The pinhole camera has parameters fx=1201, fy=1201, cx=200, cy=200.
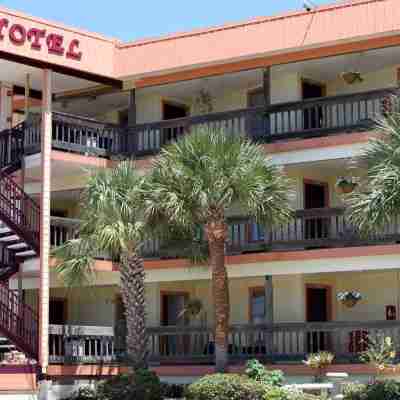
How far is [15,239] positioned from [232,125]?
23.6 ft

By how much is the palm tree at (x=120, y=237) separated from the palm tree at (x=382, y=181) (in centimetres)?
612

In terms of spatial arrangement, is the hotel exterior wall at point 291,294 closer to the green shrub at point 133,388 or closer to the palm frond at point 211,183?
the palm frond at point 211,183

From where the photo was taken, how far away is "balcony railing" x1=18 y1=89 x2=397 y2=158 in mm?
33188

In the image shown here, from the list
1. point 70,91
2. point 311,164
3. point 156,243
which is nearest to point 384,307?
point 311,164

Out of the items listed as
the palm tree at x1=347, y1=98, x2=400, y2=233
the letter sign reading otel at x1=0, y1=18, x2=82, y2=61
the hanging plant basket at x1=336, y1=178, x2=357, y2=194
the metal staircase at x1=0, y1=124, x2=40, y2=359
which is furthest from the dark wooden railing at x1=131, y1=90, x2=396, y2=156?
the palm tree at x1=347, y1=98, x2=400, y2=233

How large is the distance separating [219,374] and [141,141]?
9810mm

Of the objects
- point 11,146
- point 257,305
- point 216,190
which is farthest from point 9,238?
point 216,190

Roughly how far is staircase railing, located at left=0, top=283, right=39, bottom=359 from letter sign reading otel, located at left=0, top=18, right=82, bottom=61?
6933mm

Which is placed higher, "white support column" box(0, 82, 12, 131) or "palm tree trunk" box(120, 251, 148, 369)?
"white support column" box(0, 82, 12, 131)

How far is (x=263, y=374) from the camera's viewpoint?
30.2m

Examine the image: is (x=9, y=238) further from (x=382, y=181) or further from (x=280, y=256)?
(x=382, y=181)

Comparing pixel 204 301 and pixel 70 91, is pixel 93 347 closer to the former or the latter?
pixel 204 301

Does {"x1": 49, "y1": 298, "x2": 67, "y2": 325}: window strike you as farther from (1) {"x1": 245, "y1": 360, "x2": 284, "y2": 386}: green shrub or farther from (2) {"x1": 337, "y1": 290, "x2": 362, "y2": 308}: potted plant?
(1) {"x1": 245, "y1": 360, "x2": 284, "y2": 386}: green shrub

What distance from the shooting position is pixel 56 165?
35.8 meters
